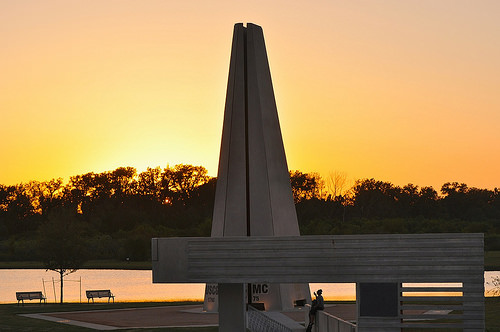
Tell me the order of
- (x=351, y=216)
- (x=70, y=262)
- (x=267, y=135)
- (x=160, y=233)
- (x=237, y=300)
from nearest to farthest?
1. (x=237, y=300)
2. (x=267, y=135)
3. (x=70, y=262)
4. (x=160, y=233)
5. (x=351, y=216)

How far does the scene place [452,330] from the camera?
75.4 ft

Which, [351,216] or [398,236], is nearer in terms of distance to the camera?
[398,236]

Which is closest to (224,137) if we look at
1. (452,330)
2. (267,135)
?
(267,135)

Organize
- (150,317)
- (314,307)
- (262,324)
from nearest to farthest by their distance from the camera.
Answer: (314,307), (262,324), (150,317)

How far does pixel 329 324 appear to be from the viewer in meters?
26.5

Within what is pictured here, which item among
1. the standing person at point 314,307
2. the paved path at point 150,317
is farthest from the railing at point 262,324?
the paved path at point 150,317

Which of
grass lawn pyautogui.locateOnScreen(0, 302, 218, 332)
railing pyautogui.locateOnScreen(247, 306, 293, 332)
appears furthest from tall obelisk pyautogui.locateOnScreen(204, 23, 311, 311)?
railing pyautogui.locateOnScreen(247, 306, 293, 332)

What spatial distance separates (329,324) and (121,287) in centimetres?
4402

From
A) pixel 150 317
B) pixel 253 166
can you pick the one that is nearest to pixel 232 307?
pixel 150 317

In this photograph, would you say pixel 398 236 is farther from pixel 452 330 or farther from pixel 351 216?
pixel 351 216

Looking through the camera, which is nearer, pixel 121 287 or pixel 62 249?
pixel 62 249

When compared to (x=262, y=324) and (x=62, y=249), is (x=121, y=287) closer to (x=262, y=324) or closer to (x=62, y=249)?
(x=62, y=249)

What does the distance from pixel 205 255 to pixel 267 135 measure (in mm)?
15207

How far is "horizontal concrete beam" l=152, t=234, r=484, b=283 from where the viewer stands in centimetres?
2220
